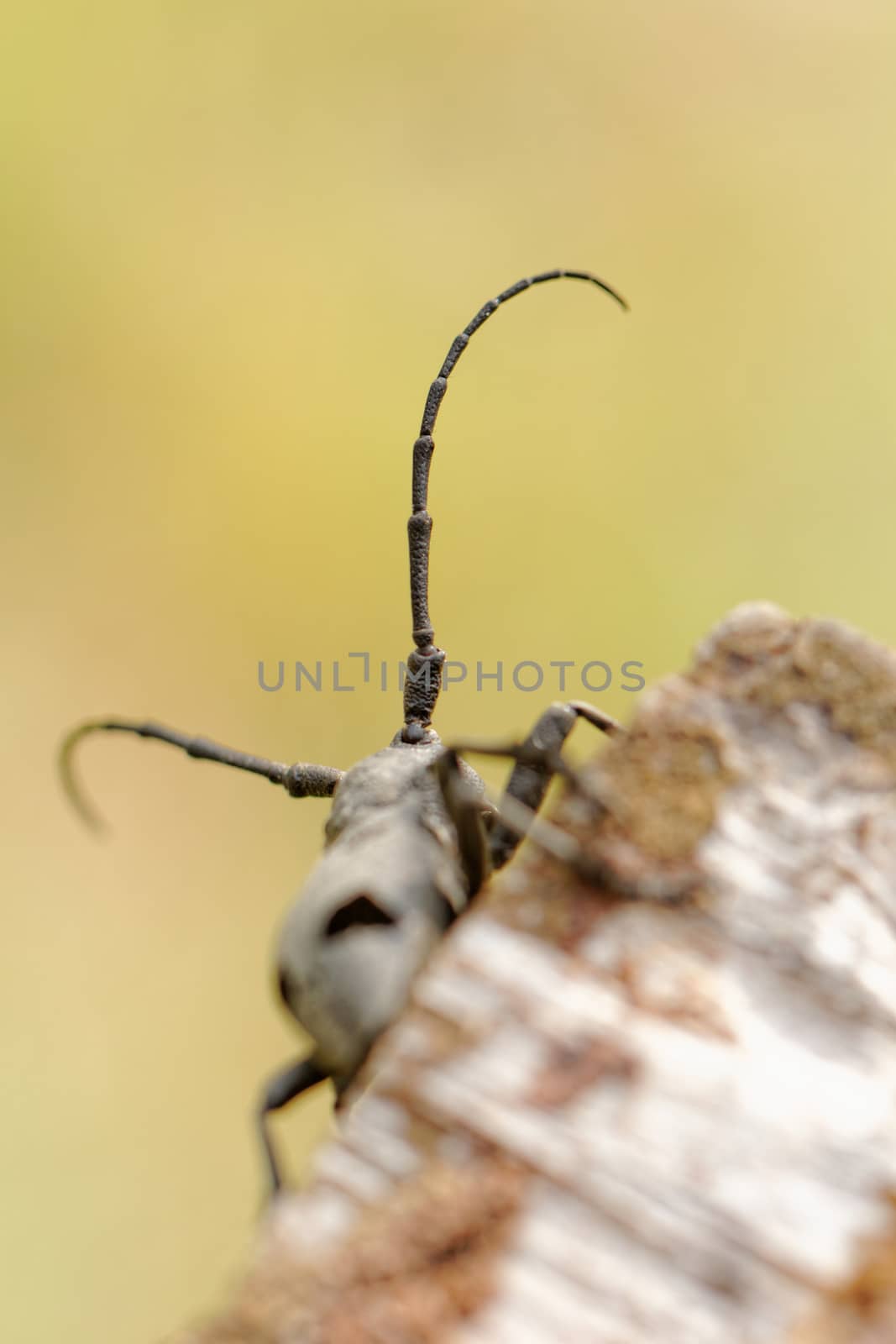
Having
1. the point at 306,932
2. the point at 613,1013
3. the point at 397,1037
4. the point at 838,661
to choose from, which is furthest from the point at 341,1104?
the point at 838,661

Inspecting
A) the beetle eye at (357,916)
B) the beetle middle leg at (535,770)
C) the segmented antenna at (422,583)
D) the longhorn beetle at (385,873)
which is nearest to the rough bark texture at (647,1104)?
the longhorn beetle at (385,873)

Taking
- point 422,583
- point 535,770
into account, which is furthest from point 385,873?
point 422,583

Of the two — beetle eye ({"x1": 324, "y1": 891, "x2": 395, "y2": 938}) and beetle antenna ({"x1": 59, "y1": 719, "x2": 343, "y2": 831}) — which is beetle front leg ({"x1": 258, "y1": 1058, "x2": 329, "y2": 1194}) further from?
beetle antenna ({"x1": 59, "y1": 719, "x2": 343, "y2": 831})

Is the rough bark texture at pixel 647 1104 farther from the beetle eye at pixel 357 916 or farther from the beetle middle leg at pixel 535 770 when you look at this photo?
the beetle middle leg at pixel 535 770

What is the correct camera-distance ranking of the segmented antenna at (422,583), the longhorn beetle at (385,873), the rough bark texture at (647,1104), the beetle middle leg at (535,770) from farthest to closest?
the segmented antenna at (422,583)
the beetle middle leg at (535,770)
the longhorn beetle at (385,873)
the rough bark texture at (647,1104)

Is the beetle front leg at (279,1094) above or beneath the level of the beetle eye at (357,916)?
beneath
